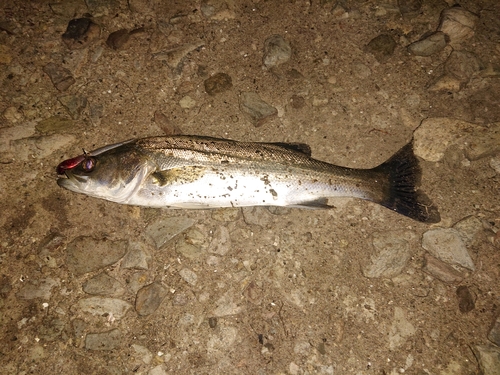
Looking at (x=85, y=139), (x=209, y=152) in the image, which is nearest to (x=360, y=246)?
(x=209, y=152)

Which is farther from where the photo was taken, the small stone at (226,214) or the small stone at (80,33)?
the small stone at (80,33)

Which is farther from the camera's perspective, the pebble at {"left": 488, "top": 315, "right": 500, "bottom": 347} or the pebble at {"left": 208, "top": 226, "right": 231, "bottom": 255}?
the pebble at {"left": 208, "top": 226, "right": 231, "bottom": 255}

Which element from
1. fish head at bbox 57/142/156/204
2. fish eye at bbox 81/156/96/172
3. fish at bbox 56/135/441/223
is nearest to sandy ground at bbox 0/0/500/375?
fish at bbox 56/135/441/223

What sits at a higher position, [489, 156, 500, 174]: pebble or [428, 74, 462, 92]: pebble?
[428, 74, 462, 92]: pebble

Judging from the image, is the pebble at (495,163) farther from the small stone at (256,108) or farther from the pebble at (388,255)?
the small stone at (256,108)

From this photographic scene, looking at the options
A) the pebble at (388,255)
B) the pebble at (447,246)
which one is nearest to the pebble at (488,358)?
the pebble at (447,246)

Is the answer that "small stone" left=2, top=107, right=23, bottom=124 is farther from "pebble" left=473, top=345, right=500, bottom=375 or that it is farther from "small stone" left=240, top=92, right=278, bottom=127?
"pebble" left=473, top=345, right=500, bottom=375

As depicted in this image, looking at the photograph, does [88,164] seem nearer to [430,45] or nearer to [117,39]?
[117,39]
